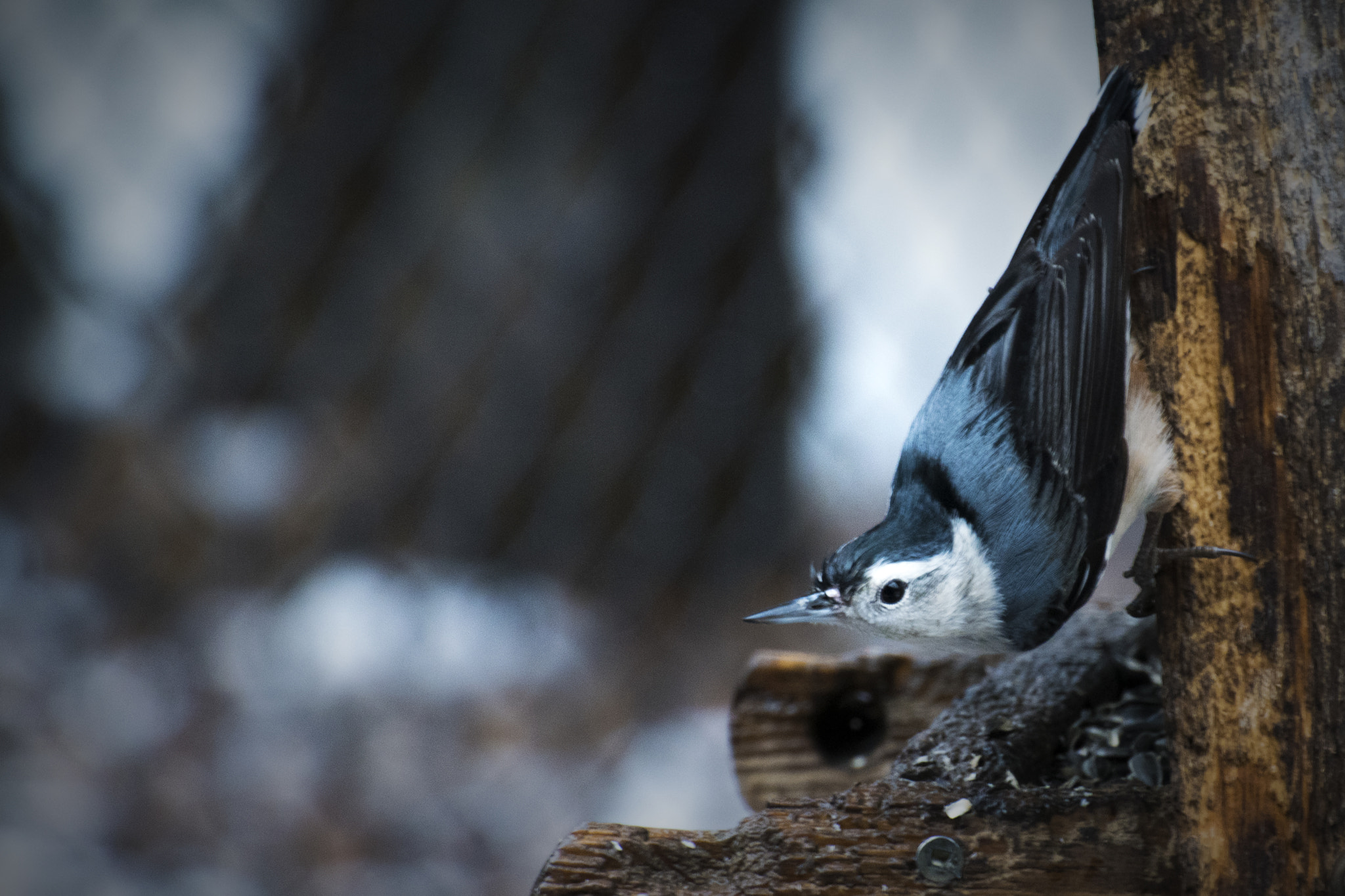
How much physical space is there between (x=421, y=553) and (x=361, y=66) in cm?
74

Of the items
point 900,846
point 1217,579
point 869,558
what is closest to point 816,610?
point 869,558

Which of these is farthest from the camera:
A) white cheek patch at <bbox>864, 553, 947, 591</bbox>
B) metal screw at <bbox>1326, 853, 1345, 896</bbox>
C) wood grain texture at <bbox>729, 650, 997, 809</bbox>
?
wood grain texture at <bbox>729, 650, 997, 809</bbox>

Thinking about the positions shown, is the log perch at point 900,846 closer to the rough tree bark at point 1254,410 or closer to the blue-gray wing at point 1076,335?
the rough tree bark at point 1254,410

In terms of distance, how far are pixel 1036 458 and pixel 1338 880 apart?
0.34m

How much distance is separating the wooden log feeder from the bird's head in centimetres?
12

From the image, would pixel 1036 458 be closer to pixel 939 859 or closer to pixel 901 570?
pixel 901 570

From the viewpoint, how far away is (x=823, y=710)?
41.8 inches

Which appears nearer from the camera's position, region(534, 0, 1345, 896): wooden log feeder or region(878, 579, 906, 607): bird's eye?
region(534, 0, 1345, 896): wooden log feeder

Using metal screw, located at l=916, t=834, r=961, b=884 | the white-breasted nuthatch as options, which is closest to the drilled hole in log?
the white-breasted nuthatch

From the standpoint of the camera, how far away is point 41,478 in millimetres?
1260

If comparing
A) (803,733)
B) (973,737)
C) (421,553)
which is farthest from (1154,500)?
(421,553)

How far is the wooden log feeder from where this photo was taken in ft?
2.13

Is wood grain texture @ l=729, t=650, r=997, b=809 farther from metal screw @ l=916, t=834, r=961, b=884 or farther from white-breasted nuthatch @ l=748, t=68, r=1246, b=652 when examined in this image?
metal screw @ l=916, t=834, r=961, b=884

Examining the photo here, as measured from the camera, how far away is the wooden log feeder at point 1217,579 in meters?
0.65
